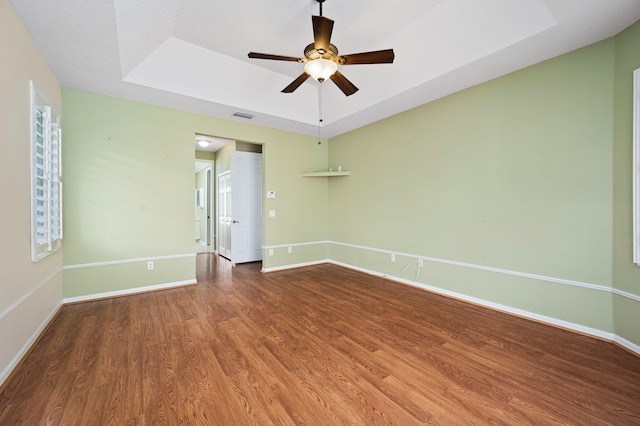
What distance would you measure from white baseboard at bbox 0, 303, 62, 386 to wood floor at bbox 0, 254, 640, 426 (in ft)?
0.20

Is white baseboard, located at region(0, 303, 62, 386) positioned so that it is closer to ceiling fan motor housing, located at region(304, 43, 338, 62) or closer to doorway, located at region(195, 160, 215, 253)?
ceiling fan motor housing, located at region(304, 43, 338, 62)

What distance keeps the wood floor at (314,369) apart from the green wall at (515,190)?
1.58 ft

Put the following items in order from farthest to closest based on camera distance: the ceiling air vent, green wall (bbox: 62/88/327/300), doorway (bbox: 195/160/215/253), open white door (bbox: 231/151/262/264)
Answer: doorway (bbox: 195/160/215/253) < open white door (bbox: 231/151/262/264) < the ceiling air vent < green wall (bbox: 62/88/327/300)

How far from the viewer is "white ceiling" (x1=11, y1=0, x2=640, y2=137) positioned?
2299 millimetres

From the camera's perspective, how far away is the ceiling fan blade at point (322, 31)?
2.11 m

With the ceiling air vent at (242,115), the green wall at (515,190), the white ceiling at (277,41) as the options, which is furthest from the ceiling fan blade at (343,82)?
the ceiling air vent at (242,115)

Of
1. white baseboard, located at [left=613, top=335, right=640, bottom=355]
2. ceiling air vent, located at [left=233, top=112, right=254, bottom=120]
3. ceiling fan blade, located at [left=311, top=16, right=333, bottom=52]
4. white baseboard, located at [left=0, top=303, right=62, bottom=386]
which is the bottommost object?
white baseboard, located at [left=613, top=335, right=640, bottom=355]

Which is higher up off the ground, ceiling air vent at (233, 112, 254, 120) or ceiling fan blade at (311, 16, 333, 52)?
ceiling air vent at (233, 112, 254, 120)

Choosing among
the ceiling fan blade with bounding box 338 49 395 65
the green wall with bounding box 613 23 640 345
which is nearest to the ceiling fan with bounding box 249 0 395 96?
the ceiling fan blade with bounding box 338 49 395 65

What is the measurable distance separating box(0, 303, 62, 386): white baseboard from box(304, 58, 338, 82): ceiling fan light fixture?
11.5 ft

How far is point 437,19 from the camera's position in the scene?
2.82 metres

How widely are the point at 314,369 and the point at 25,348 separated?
2541 mm

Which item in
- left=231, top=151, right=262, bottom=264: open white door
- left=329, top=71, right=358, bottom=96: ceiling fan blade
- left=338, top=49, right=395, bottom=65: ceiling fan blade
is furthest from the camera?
left=231, top=151, right=262, bottom=264: open white door

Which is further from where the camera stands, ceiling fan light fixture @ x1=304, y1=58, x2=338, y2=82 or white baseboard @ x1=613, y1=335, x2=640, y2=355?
ceiling fan light fixture @ x1=304, y1=58, x2=338, y2=82
